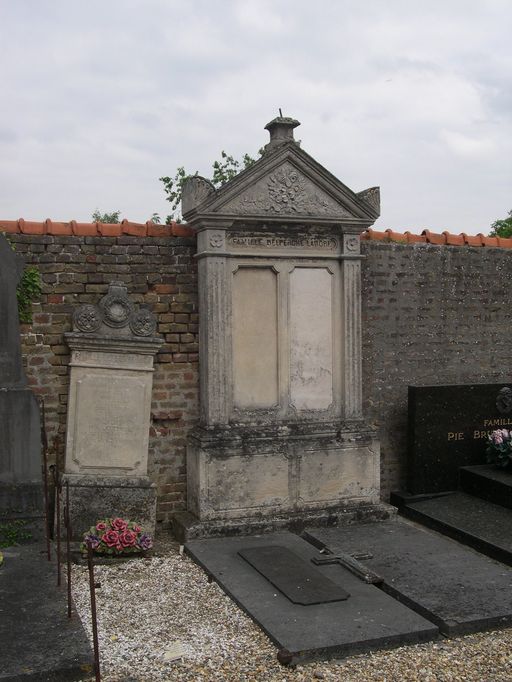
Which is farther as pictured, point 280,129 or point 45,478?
point 280,129

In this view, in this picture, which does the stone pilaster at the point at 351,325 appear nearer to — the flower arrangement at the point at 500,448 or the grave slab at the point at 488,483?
the grave slab at the point at 488,483

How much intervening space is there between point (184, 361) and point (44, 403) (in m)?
1.31

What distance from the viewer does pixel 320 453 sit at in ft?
22.8

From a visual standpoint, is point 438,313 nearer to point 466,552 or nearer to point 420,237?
point 420,237

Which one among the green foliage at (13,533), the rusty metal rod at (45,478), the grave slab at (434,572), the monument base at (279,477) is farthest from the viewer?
the monument base at (279,477)

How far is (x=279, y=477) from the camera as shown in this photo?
6816 millimetres

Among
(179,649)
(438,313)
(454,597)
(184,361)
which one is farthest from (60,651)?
(438,313)

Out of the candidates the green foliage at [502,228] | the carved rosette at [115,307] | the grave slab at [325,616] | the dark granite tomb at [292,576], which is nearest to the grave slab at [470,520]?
the grave slab at [325,616]

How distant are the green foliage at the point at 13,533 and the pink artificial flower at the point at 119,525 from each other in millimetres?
663

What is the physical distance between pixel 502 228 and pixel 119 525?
23299mm

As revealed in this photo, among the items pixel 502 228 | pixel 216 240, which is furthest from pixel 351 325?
pixel 502 228

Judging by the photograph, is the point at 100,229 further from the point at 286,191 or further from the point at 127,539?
the point at 127,539

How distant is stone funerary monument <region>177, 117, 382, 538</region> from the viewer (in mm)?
6664

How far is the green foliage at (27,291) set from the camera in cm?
646
